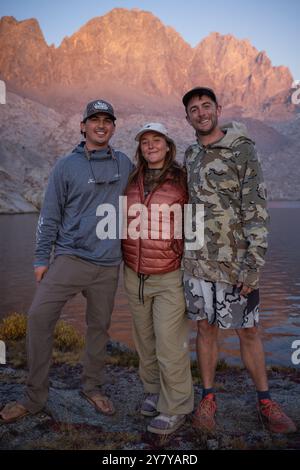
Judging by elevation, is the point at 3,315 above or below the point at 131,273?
below

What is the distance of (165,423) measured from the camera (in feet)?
15.1

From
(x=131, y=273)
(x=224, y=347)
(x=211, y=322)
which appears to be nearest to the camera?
(x=211, y=322)

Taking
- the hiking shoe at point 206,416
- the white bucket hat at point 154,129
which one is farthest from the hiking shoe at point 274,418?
the white bucket hat at point 154,129

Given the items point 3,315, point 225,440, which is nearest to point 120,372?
point 225,440

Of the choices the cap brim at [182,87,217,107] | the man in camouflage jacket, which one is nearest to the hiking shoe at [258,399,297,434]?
the man in camouflage jacket

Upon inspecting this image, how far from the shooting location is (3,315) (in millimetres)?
15000

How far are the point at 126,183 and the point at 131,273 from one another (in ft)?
3.27

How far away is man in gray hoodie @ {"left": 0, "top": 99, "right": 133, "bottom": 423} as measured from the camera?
4.69 metres

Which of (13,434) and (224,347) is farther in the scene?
(224,347)

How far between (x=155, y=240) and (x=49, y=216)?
1164 mm

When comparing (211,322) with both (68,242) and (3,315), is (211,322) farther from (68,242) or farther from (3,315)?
(3,315)

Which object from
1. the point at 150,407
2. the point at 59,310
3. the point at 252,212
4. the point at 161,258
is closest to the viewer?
the point at 252,212
